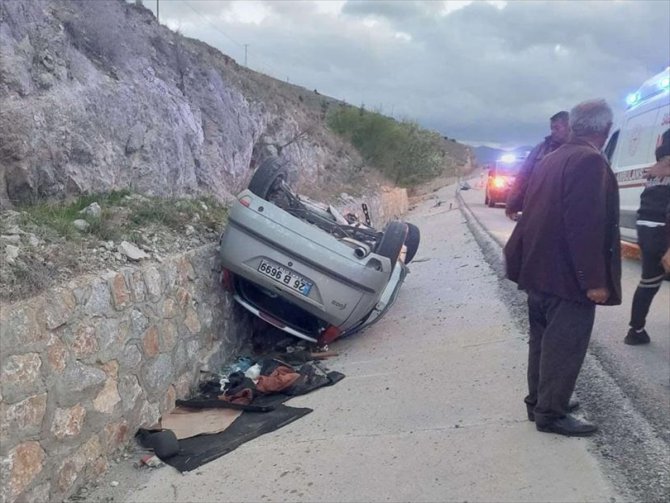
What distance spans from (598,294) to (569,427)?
2.68 feet

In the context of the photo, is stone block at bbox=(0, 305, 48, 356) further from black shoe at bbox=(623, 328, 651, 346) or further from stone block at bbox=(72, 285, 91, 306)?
black shoe at bbox=(623, 328, 651, 346)

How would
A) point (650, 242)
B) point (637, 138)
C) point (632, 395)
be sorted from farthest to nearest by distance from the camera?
point (637, 138), point (650, 242), point (632, 395)

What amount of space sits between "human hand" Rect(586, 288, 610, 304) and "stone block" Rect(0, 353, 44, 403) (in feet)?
9.48

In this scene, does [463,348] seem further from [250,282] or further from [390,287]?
[250,282]

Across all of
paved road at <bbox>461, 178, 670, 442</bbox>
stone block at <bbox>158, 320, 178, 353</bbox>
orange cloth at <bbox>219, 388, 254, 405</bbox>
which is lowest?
orange cloth at <bbox>219, 388, 254, 405</bbox>

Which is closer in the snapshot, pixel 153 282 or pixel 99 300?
pixel 99 300

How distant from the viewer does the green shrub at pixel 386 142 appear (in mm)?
33000

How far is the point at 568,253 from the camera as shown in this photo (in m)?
3.58

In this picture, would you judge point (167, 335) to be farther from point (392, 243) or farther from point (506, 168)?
point (506, 168)

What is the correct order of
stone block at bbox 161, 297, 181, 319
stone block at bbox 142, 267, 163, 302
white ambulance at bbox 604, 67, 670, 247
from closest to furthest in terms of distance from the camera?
1. stone block at bbox 142, 267, 163, 302
2. stone block at bbox 161, 297, 181, 319
3. white ambulance at bbox 604, 67, 670, 247

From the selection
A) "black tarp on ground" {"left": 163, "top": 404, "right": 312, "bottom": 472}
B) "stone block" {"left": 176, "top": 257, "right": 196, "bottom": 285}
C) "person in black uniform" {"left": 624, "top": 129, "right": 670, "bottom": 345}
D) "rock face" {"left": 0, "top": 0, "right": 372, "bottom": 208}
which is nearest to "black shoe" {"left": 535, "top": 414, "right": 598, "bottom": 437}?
"black tarp on ground" {"left": 163, "top": 404, "right": 312, "bottom": 472}

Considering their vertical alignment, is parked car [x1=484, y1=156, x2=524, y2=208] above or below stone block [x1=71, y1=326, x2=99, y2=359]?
above

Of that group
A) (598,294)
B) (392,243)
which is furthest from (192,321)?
(598,294)

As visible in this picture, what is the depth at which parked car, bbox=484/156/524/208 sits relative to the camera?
2483 cm
